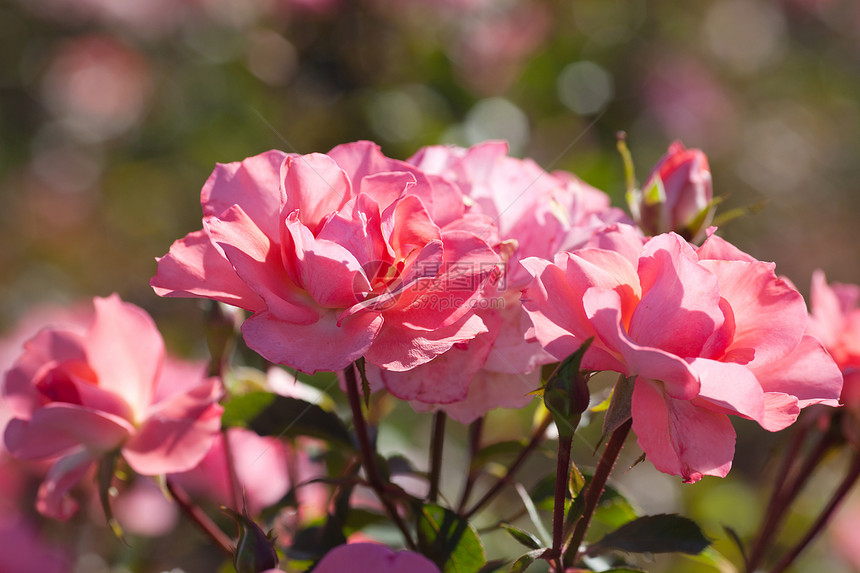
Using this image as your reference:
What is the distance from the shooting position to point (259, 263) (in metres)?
0.43

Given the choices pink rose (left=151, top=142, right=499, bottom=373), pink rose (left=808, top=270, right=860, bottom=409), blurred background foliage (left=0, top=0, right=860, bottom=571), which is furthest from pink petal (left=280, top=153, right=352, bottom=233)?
blurred background foliage (left=0, top=0, right=860, bottom=571)

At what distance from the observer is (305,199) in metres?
0.44

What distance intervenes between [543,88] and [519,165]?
1093 mm

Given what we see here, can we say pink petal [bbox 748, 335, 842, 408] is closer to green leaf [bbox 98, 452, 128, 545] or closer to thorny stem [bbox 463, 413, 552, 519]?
thorny stem [bbox 463, 413, 552, 519]

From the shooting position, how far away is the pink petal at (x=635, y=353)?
37cm

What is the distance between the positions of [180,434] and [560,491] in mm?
282

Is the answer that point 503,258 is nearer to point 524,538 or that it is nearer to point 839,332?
point 524,538

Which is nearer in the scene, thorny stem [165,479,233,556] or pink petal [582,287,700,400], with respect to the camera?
pink petal [582,287,700,400]

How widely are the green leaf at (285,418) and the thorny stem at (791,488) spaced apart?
0.35 meters

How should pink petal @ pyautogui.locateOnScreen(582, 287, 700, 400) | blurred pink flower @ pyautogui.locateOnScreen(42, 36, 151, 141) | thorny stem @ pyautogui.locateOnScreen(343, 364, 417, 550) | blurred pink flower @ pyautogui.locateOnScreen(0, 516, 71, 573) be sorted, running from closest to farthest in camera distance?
pink petal @ pyautogui.locateOnScreen(582, 287, 700, 400)
thorny stem @ pyautogui.locateOnScreen(343, 364, 417, 550)
blurred pink flower @ pyautogui.locateOnScreen(0, 516, 71, 573)
blurred pink flower @ pyautogui.locateOnScreen(42, 36, 151, 141)

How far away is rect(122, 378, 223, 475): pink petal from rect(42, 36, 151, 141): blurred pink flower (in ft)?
7.42

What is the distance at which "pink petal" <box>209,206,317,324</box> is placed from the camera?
1.34 feet

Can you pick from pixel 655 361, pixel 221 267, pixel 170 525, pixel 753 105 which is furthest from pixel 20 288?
pixel 753 105

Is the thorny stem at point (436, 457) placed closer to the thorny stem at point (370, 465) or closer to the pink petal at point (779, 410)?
the thorny stem at point (370, 465)
